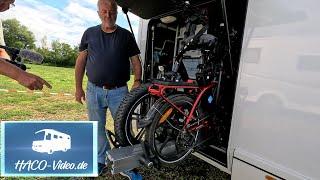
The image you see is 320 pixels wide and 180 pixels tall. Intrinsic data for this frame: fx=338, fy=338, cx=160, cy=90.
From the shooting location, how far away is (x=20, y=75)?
2.55 m

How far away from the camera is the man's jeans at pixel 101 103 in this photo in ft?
13.2

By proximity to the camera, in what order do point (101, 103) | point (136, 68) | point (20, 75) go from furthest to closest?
point (136, 68) → point (101, 103) → point (20, 75)

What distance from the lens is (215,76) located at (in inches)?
137

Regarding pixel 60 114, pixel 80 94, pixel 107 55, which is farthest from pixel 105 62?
pixel 60 114

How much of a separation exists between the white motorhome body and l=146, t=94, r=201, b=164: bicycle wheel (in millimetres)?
459

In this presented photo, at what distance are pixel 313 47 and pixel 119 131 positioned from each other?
1844 mm

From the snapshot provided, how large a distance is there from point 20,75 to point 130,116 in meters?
1.09

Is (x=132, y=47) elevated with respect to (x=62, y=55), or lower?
elevated

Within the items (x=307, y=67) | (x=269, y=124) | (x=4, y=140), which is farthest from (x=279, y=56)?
(x=4, y=140)

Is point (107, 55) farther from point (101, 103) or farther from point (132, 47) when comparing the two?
point (101, 103)

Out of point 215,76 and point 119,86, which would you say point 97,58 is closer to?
point 119,86

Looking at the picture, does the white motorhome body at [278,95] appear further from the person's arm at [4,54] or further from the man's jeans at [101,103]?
the person's arm at [4,54]

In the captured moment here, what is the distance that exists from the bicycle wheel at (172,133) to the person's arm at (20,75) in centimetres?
98

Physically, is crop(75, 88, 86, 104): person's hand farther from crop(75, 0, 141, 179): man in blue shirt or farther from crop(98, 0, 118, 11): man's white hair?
crop(98, 0, 118, 11): man's white hair
